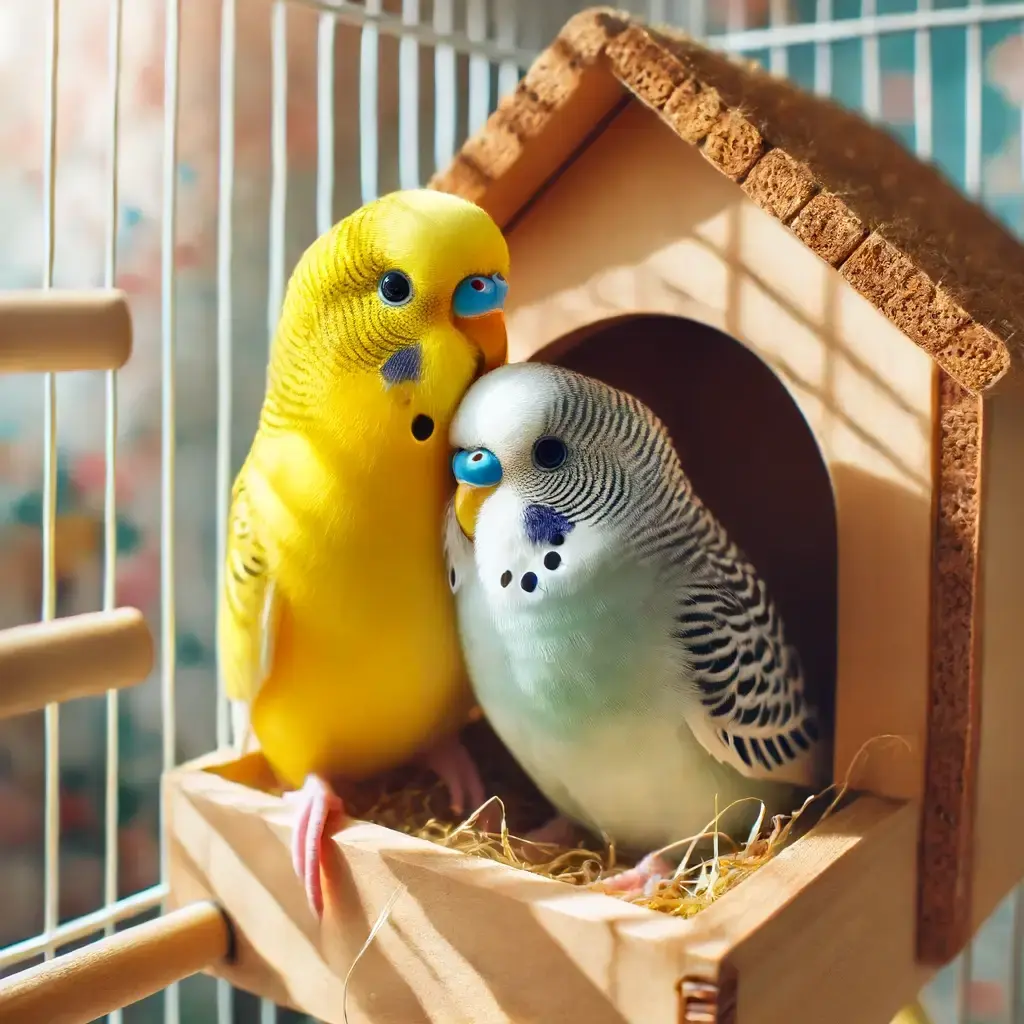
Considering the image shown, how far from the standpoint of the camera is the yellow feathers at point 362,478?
646 millimetres

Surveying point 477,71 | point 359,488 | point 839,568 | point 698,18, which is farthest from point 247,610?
point 698,18

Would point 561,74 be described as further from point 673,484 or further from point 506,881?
point 506,881

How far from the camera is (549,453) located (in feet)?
2.08

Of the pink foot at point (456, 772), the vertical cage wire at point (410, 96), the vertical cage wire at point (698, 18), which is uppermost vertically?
the vertical cage wire at point (698, 18)

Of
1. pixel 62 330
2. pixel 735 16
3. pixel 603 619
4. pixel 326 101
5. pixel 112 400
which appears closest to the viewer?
pixel 62 330

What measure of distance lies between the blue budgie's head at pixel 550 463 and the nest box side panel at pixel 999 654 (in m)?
0.20

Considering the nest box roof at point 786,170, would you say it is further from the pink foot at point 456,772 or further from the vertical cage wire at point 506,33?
the pink foot at point 456,772

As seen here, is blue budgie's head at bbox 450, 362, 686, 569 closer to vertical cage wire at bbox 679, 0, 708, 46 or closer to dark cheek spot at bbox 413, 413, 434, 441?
dark cheek spot at bbox 413, 413, 434, 441

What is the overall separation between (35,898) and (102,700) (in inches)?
8.3

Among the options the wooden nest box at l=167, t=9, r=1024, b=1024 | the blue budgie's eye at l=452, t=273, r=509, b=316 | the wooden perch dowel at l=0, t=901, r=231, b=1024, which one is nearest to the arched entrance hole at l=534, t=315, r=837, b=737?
the wooden nest box at l=167, t=9, r=1024, b=1024

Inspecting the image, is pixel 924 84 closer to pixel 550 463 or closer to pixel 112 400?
pixel 550 463

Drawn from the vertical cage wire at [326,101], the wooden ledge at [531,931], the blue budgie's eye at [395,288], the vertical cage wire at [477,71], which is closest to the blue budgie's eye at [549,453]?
the blue budgie's eye at [395,288]

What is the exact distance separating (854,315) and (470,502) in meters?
0.26

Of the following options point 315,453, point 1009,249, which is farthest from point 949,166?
point 315,453
